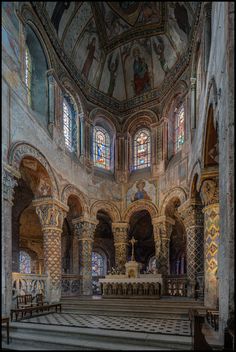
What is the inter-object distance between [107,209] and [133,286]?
5456 millimetres

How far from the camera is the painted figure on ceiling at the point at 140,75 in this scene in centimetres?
2030

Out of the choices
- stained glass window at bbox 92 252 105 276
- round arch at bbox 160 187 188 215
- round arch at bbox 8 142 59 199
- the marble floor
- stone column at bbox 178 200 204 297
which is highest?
round arch at bbox 8 142 59 199

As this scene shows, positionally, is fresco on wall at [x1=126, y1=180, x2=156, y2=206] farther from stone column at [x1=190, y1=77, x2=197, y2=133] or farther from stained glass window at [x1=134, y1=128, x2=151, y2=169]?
stone column at [x1=190, y1=77, x2=197, y2=133]

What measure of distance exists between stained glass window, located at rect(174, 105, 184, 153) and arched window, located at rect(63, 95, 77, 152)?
18.4 feet

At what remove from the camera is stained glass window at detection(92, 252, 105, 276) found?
25.0m

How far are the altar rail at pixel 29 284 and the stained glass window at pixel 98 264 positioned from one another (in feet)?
35.1

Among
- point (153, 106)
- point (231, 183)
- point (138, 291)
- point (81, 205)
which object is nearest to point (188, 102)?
point (153, 106)

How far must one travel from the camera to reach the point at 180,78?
18344 mm

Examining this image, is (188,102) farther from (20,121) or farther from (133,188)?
(20,121)

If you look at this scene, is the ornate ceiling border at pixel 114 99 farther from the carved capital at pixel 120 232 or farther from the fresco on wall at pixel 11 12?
the carved capital at pixel 120 232

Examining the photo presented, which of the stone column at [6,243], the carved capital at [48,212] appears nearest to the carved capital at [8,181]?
the stone column at [6,243]

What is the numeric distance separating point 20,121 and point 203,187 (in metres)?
6.95

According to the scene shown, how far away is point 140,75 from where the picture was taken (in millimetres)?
21062

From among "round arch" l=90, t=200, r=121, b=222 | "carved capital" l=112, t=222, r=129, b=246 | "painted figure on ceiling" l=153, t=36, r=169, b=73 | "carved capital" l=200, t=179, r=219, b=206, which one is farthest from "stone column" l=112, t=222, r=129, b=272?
"painted figure on ceiling" l=153, t=36, r=169, b=73
